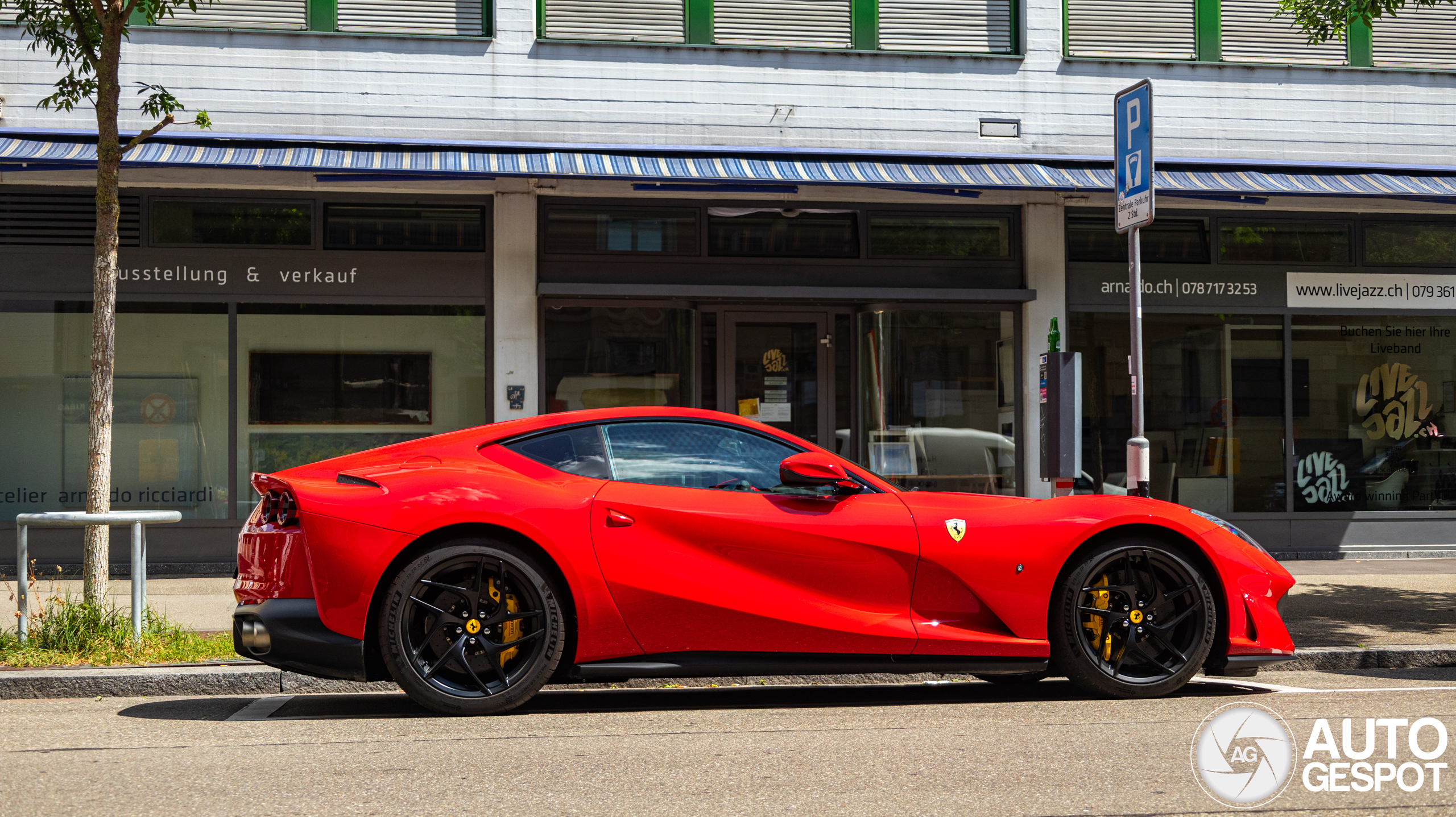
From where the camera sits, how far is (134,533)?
6.86 meters

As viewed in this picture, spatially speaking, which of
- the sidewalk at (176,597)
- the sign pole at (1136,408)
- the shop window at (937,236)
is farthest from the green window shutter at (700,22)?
the sidewalk at (176,597)

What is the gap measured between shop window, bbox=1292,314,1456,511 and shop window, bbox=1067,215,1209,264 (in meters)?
1.29

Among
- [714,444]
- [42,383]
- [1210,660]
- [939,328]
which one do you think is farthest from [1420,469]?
[42,383]

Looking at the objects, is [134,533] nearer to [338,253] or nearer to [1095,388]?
[338,253]

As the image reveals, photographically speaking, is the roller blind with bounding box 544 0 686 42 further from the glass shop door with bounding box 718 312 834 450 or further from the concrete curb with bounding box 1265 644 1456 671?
the concrete curb with bounding box 1265 644 1456 671

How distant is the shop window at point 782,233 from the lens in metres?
12.0

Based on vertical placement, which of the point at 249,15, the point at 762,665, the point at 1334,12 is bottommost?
the point at 762,665

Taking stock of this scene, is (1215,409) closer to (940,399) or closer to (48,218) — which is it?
(940,399)

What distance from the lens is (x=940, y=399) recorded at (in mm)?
12461

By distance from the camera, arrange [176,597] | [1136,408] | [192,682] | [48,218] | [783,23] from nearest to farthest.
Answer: [192,682]
[1136,408]
[176,597]
[48,218]
[783,23]

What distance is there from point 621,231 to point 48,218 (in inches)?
197

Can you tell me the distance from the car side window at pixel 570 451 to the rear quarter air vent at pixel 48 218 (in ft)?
24.3

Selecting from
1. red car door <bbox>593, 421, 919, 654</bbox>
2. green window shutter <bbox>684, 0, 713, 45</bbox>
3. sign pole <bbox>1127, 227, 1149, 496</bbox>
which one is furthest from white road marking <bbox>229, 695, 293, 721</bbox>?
green window shutter <bbox>684, 0, 713, 45</bbox>

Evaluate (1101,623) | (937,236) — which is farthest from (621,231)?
(1101,623)
